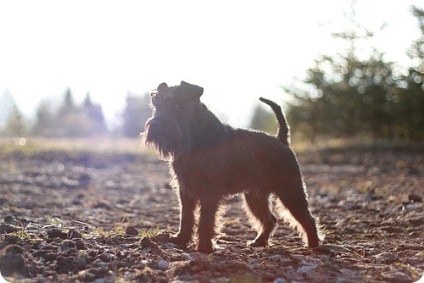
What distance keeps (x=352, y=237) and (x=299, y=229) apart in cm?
84

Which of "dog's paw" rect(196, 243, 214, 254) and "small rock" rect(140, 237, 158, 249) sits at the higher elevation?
"small rock" rect(140, 237, 158, 249)

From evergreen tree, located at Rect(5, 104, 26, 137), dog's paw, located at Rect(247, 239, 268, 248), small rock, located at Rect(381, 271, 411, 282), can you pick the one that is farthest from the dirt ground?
evergreen tree, located at Rect(5, 104, 26, 137)

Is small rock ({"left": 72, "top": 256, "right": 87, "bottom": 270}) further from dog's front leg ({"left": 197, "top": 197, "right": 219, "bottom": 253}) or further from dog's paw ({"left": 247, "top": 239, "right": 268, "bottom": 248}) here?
dog's paw ({"left": 247, "top": 239, "right": 268, "bottom": 248})

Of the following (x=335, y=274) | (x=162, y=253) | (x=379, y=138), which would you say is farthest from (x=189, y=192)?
(x=379, y=138)

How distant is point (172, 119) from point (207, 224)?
47.4 inches

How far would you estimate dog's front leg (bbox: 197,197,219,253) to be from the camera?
5559 mm

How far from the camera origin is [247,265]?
4.63 metres

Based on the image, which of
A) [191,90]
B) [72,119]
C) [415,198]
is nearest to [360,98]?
[415,198]

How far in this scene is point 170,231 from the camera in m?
6.80

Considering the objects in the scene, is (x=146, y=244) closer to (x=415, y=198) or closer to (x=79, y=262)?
(x=79, y=262)

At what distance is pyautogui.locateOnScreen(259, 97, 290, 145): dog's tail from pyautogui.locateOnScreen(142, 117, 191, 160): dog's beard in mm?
1464

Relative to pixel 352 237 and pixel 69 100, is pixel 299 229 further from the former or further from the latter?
pixel 69 100

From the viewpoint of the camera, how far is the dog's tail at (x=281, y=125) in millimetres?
6594

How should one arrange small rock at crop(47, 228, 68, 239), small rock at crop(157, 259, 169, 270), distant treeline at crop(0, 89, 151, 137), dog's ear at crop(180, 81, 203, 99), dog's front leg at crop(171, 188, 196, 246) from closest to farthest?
small rock at crop(157, 259, 169, 270) → small rock at crop(47, 228, 68, 239) → dog's ear at crop(180, 81, 203, 99) → dog's front leg at crop(171, 188, 196, 246) → distant treeline at crop(0, 89, 151, 137)
